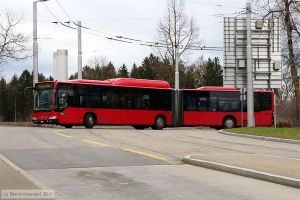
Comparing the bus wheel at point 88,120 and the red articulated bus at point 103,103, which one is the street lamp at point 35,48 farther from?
the bus wheel at point 88,120

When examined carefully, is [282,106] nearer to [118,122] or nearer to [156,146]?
[118,122]


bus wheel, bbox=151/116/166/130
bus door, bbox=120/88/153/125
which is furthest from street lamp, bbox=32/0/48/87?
bus wheel, bbox=151/116/166/130

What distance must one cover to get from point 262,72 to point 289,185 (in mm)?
23555

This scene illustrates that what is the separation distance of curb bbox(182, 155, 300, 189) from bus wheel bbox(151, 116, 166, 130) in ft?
65.7

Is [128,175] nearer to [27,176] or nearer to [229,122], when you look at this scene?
[27,176]

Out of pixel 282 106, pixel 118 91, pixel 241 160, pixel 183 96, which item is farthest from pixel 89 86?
pixel 282 106

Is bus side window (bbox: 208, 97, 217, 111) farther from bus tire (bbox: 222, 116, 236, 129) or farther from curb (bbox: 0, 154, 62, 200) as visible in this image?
curb (bbox: 0, 154, 62, 200)

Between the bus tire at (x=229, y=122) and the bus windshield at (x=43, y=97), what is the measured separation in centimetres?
1266

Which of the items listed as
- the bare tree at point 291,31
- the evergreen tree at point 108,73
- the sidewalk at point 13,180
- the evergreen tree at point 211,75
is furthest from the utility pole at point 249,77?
the evergreen tree at point 211,75

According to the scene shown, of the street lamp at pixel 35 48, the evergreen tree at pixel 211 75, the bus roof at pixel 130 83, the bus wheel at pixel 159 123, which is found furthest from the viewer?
the evergreen tree at pixel 211 75

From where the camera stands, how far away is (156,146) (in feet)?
61.2

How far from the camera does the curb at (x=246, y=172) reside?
10.1 m

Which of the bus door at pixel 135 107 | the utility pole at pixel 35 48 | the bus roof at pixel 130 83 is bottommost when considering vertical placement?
the bus door at pixel 135 107

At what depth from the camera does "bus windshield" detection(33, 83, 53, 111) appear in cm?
3017
